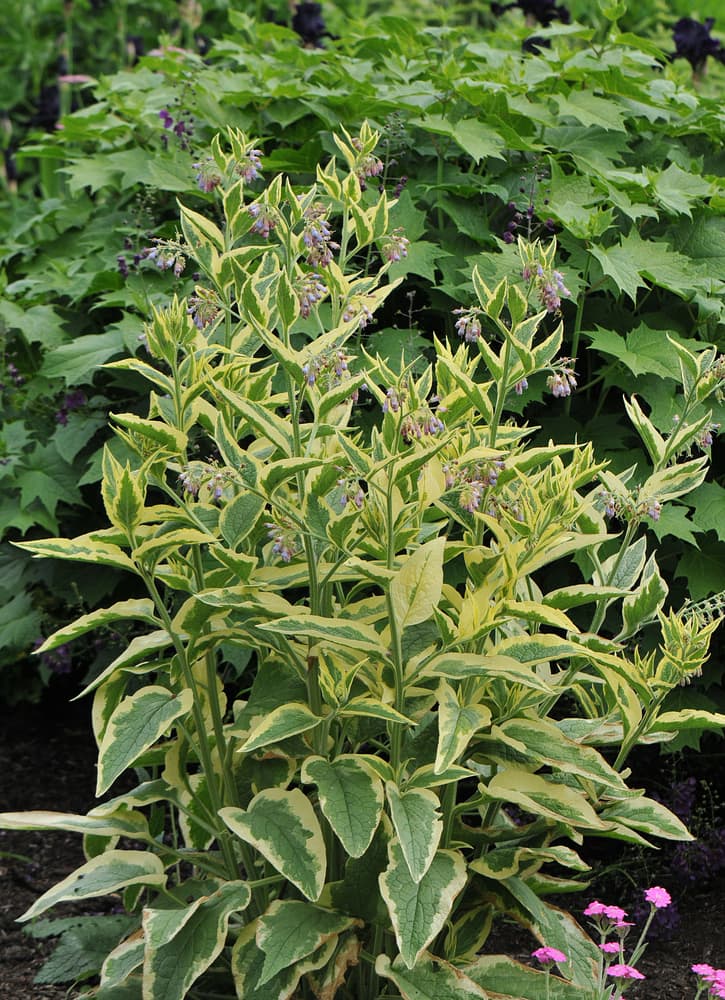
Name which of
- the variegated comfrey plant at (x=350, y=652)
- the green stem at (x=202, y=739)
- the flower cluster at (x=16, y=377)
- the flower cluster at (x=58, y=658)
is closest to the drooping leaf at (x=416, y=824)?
the variegated comfrey plant at (x=350, y=652)

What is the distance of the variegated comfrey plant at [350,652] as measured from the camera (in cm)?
205

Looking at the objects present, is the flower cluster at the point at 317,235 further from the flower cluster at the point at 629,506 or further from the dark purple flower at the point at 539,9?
the dark purple flower at the point at 539,9

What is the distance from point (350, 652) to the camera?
2.22 meters

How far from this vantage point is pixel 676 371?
290 centimetres

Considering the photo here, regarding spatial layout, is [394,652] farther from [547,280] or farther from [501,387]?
[547,280]

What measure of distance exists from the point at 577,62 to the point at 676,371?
3.88ft

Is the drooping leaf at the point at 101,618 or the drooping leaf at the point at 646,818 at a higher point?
the drooping leaf at the point at 101,618

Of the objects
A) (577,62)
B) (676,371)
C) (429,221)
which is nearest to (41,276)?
(429,221)

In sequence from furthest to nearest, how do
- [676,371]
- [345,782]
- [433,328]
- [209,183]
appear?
1. [433,328]
2. [676,371]
3. [209,183]
4. [345,782]

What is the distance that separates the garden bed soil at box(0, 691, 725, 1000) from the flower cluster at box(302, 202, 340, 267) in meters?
1.71

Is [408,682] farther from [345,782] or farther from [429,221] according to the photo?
[429,221]

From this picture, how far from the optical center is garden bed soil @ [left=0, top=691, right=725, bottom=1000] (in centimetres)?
280

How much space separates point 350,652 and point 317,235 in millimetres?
739

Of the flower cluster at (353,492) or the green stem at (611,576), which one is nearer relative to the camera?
the flower cluster at (353,492)
